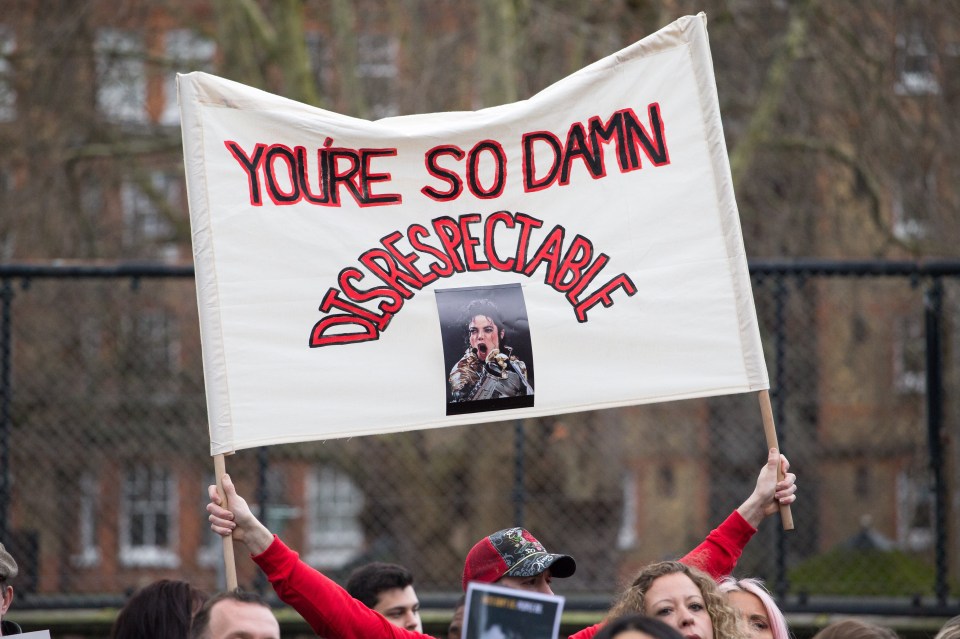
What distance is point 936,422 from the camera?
678 cm

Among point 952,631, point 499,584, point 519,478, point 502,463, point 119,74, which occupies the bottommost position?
point 952,631

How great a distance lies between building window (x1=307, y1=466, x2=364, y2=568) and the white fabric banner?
15.5 feet

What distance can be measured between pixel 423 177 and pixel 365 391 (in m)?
0.83

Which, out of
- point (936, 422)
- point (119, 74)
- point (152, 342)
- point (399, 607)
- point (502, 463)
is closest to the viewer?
point (399, 607)

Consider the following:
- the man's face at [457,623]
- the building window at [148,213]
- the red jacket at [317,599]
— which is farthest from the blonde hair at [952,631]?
the building window at [148,213]

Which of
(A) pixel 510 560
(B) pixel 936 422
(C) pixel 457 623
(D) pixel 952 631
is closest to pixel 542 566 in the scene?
(A) pixel 510 560

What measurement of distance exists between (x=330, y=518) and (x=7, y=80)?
5197mm

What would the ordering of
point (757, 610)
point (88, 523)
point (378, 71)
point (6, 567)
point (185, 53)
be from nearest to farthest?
point (6, 567), point (757, 610), point (88, 523), point (378, 71), point (185, 53)

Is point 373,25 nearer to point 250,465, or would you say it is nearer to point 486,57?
point 486,57

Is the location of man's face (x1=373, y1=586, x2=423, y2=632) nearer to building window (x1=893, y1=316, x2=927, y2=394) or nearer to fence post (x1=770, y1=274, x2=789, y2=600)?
fence post (x1=770, y1=274, x2=789, y2=600)

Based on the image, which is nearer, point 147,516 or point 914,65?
point 147,516

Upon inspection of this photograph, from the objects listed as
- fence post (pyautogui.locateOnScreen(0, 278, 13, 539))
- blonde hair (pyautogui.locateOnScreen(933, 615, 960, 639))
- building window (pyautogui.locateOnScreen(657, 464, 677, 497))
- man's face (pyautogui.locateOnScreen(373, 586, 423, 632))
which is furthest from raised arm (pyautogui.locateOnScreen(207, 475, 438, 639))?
building window (pyautogui.locateOnScreen(657, 464, 677, 497))

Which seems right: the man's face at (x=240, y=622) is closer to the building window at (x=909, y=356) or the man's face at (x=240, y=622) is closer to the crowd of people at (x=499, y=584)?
the crowd of people at (x=499, y=584)

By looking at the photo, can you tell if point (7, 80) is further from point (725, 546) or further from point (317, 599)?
point (725, 546)
